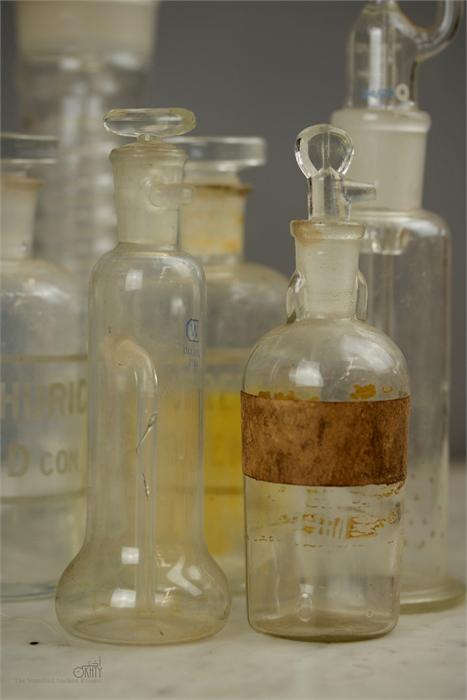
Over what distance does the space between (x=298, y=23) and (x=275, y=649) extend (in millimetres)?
674

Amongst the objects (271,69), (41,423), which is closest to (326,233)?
(41,423)

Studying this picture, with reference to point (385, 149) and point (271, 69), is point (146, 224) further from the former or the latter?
point (271, 69)

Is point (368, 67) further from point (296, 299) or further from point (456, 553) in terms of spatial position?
point (456, 553)

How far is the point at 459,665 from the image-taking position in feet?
2.04

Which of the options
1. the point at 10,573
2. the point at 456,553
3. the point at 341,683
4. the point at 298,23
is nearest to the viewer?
the point at 341,683

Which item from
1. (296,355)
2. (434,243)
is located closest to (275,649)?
(296,355)

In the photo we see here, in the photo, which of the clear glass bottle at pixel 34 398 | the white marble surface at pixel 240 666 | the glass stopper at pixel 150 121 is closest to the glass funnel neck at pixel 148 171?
the glass stopper at pixel 150 121

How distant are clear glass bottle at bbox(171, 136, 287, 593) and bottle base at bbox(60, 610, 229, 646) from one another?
4.2 inches

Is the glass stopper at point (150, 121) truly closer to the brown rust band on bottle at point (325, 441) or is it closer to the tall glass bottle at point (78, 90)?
A: the brown rust band on bottle at point (325, 441)

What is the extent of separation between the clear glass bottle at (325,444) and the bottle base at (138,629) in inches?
1.5

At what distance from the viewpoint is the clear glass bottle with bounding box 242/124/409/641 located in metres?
0.63

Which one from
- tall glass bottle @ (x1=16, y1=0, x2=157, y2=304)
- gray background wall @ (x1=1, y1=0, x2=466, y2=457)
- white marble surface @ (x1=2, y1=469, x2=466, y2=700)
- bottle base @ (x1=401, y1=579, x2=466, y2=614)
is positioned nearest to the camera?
white marble surface @ (x1=2, y1=469, x2=466, y2=700)

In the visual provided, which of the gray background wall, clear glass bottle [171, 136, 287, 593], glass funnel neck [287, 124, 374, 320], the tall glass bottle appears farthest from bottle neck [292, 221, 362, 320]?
the gray background wall

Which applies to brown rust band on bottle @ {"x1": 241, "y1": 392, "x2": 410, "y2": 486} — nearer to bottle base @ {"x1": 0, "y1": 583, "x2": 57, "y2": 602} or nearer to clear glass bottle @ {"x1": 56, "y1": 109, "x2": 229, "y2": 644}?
clear glass bottle @ {"x1": 56, "y1": 109, "x2": 229, "y2": 644}
